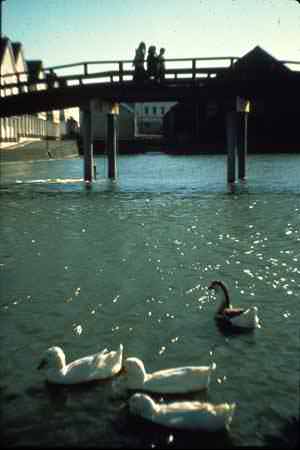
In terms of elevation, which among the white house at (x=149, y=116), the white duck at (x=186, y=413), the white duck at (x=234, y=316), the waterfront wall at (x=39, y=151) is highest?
the white house at (x=149, y=116)

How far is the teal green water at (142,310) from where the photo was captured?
7.76 metres

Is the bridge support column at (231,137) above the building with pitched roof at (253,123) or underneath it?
underneath

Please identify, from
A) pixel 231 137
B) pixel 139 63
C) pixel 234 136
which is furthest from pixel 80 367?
pixel 234 136

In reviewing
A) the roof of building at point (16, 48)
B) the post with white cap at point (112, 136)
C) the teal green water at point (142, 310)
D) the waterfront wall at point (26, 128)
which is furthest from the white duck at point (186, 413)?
the roof of building at point (16, 48)

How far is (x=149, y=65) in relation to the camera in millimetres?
34688

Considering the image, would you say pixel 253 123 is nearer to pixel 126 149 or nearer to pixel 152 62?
pixel 126 149

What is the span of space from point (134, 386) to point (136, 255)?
31.7 ft

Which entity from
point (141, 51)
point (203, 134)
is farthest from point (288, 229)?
point (203, 134)

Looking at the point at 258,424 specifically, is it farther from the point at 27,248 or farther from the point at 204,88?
the point at 204,88

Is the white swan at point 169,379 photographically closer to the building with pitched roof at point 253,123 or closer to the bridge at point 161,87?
the bridge at point 161,87

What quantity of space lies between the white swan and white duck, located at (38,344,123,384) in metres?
0.50

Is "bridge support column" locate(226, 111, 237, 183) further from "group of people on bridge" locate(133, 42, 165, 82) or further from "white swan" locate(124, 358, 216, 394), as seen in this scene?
"white swan" locate(124, 358, 216, 394)

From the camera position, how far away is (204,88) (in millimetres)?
36781

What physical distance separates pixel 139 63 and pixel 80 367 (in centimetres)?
2772
